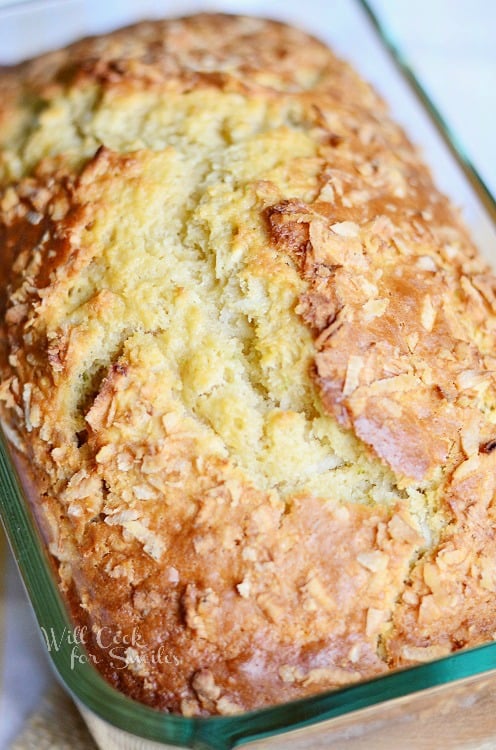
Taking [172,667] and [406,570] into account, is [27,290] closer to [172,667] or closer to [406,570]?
[172,667]

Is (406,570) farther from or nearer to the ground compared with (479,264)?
nearer to the ground

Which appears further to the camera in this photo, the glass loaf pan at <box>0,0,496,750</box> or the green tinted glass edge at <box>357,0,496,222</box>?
the green tinted glass edge at <box>357,0,496,222</box>

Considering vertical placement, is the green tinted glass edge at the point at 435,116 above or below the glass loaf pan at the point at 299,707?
above

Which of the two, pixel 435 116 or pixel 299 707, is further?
pixel 435 116

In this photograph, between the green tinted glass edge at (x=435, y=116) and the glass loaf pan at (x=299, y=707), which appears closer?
the glass loaf pan at (x=299, y=707)

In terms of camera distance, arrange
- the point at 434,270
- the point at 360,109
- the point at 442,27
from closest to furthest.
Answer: the point at 434,270 < the point at 360,109 < the point at 442,27

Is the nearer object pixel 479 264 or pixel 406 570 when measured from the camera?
pixel 406 570

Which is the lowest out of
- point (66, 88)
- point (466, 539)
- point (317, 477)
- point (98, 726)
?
point (98, 726)

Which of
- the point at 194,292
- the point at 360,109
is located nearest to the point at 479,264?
the point at 360,109

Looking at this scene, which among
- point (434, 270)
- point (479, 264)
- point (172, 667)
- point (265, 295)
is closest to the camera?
point (172, 667)

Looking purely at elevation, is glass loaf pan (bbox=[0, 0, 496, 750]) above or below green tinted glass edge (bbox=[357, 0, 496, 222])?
below

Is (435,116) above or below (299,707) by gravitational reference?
above
